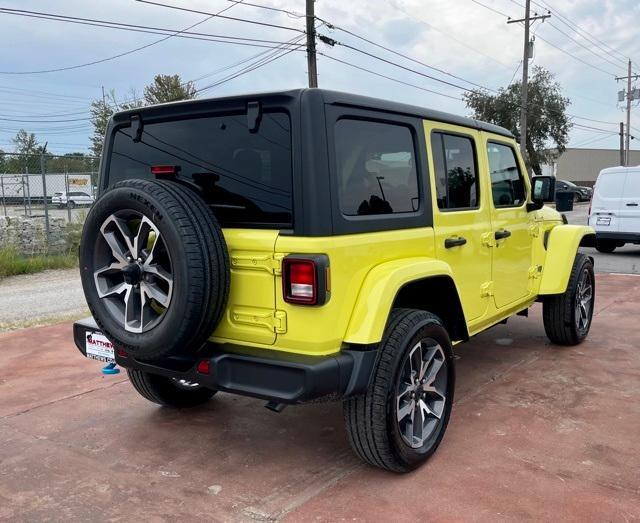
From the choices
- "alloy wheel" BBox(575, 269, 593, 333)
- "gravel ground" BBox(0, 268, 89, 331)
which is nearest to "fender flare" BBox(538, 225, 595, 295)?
"alloy wheel" BBox(575, 269, 593, 333)

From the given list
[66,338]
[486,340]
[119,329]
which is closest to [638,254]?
[486,340]

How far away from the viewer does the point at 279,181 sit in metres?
2.91

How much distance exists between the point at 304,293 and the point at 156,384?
1776mm

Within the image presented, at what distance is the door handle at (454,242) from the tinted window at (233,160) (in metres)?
1.21

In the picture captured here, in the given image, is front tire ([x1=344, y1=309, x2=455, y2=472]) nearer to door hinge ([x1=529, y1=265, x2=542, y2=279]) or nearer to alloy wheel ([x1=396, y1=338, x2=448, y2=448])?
alloy wheel ([x1=396, y1=338, x2=448, y2=448])

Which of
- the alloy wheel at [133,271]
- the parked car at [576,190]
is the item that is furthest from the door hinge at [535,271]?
the parked car at [576,190]

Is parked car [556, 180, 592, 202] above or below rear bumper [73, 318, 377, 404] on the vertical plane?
above

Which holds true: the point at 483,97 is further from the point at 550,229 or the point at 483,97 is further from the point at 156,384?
the point at 156,384

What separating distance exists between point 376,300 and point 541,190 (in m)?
2.67

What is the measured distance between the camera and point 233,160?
3.07m

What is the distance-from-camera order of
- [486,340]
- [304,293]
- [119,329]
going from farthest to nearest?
[486,340] < [119,329] < [304,293]

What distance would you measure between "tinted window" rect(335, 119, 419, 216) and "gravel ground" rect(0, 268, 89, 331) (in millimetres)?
5142

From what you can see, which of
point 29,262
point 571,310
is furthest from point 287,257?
point 29,262

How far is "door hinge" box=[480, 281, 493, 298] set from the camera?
4.13m
